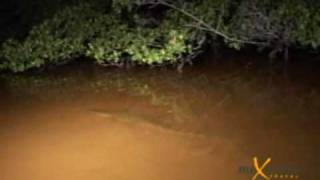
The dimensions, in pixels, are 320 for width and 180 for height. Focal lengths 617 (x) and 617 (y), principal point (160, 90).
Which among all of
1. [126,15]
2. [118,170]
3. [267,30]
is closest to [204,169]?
[118,170]

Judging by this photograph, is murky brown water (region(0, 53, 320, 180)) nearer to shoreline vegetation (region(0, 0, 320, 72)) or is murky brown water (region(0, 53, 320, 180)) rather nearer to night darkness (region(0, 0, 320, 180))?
night darkness (region(0, 0, 320, 180))

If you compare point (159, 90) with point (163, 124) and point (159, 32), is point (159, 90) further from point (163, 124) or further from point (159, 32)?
point (163, 124)

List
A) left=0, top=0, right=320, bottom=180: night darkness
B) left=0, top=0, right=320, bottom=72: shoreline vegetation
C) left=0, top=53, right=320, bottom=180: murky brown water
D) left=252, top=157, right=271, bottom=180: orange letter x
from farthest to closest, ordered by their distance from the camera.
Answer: left=0, top=0, right=320, bottom=72: shoreline vegetation < left=0, top=0, right=320, bottom=180: night darkness < left=0, top=53, right=320, bottom=180: murky brown water < left=252, top=157, right=271, bottom=180: orange letter x

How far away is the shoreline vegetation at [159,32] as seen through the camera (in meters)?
9.23

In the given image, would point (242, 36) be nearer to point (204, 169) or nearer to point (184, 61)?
point (184, 61)

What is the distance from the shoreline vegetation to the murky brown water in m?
0.36

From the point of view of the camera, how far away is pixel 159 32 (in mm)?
9859

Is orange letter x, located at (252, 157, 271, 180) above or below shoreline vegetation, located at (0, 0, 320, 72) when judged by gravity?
below

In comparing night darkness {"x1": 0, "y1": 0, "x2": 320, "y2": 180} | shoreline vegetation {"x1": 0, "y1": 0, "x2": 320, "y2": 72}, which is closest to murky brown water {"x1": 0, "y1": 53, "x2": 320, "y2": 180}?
night darkness {"x1": 0, "y1": 0, "x2": 320, "y2": 180}

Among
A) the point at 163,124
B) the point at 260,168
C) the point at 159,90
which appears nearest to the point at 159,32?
the point at 159,90

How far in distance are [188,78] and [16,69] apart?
9.76 feet

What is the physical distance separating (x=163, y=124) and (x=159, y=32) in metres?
2.60

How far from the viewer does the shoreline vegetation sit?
9234mm

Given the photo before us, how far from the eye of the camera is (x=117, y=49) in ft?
32.6
